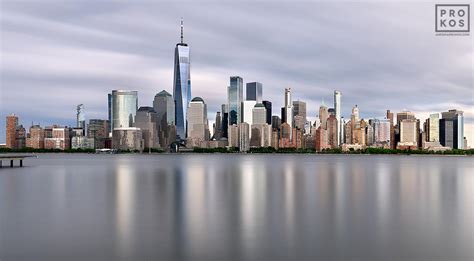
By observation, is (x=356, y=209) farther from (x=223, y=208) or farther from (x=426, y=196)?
(x=426, y=196)

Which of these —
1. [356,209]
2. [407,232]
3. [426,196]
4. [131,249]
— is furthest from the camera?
[426,196]

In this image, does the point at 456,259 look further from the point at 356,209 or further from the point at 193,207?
the point at 193,207

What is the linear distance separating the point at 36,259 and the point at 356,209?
32.1 m

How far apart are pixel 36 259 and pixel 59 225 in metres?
11.9

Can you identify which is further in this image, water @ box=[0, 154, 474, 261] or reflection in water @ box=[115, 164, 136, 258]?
reflection in water @ box=[115, 164, 136, 258]

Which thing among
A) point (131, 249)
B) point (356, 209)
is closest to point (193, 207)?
point (356, 209)

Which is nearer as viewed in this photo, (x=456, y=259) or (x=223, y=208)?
(x=456, y=259)

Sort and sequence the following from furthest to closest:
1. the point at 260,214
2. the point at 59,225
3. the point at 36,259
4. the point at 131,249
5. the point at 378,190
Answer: the point at 378,190 < the point at 260,214 < the point at 59,225 < the point at 131,249 < the point at 36,259

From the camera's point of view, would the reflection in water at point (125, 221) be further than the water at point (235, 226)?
Yes

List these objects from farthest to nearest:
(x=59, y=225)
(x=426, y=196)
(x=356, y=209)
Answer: (x=426, y=196) → (x=356, y=209) → (x=59, y=225)

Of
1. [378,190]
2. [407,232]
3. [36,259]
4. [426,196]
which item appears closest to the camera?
[36,259]

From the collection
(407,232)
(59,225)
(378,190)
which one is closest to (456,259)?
(407,232)

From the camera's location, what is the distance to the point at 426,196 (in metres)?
62.3

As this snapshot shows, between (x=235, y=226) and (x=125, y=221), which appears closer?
(x=235, y=226)
